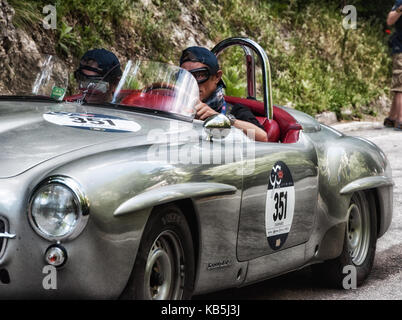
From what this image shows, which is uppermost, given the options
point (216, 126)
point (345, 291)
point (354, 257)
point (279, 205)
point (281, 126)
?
point (216, 126)

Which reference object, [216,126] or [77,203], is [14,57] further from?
[77,203]

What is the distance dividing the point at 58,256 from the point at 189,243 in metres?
0.80

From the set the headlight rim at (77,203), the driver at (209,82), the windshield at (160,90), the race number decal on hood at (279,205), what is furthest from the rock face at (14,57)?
the headlight rim at (77,203)

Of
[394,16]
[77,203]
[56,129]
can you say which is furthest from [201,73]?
[394,16]

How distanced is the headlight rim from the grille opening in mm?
203

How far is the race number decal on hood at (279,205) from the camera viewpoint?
4.54 m

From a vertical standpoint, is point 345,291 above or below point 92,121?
below

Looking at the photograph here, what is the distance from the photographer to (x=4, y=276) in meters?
3.36

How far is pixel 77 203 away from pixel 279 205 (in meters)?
1.53

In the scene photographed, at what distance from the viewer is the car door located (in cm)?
437

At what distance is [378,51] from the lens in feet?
58.5

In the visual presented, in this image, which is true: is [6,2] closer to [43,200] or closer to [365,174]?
[365,174]

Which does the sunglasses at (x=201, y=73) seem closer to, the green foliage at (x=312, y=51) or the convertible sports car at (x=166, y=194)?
the convertible sports car at (x=166, y=194)
